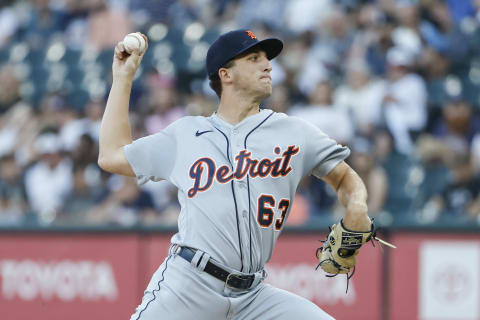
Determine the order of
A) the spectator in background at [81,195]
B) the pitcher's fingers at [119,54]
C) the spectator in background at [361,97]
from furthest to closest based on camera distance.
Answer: the spectator in background at [81,195]
the spectator in background at [361,97]
the pitcher's fingers at [119,54]

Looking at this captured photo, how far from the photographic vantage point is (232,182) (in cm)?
421

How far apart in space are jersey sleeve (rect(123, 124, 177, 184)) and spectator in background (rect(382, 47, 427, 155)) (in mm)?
4996

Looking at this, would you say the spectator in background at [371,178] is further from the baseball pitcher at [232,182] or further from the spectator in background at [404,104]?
the baseball pitcher at [232,182]

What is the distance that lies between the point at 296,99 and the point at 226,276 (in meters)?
5.75

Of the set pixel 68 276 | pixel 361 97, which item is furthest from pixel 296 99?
pixel 68 276

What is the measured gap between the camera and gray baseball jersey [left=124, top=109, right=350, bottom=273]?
4.16 m

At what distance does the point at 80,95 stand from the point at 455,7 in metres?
4.93

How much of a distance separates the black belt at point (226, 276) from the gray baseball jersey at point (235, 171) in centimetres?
4

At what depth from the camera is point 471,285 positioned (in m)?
7.36

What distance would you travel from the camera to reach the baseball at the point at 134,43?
4.36m

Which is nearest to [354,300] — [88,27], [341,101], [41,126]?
[341,101]

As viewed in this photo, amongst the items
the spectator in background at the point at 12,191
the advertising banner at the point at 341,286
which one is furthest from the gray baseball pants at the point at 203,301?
the spectator in background at the point at 12,191

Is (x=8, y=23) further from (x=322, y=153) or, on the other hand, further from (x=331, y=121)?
(x=322, y=153)

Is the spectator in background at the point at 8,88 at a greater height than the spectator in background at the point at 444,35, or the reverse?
the spectator in background at the point at 444,35
